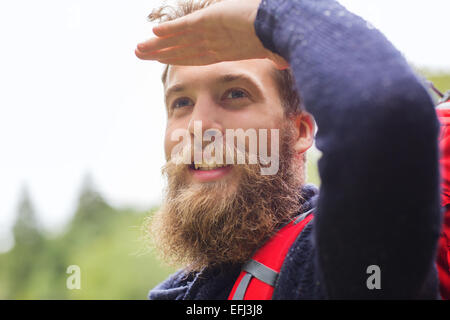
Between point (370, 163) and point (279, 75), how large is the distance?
993 mm

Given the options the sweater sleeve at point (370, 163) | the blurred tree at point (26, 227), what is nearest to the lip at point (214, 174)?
the sweater sleeve at point (370, 163)

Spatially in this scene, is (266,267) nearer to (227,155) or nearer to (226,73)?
(227,155)

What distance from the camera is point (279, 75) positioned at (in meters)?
1.80

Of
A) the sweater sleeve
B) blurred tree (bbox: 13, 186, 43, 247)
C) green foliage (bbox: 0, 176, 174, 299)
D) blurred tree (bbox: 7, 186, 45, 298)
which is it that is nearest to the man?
the sweater sleeve

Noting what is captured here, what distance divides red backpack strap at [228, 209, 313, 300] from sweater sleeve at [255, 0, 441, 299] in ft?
0.91

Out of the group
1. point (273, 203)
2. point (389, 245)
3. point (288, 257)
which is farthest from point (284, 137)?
point (389, 245)

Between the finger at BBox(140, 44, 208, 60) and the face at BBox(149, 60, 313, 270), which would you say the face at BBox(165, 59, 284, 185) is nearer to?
the face at BBox(149, 60, 313, 270)

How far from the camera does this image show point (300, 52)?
1.02 m

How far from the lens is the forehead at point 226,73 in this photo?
5.47ft

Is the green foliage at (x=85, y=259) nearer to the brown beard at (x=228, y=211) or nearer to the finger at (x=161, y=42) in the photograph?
the brown beard at (x=228, y=211)

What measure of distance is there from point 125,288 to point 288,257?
12.4 m

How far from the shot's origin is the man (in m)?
0.89

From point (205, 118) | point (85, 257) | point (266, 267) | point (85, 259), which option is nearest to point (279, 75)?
point (205, 118)
